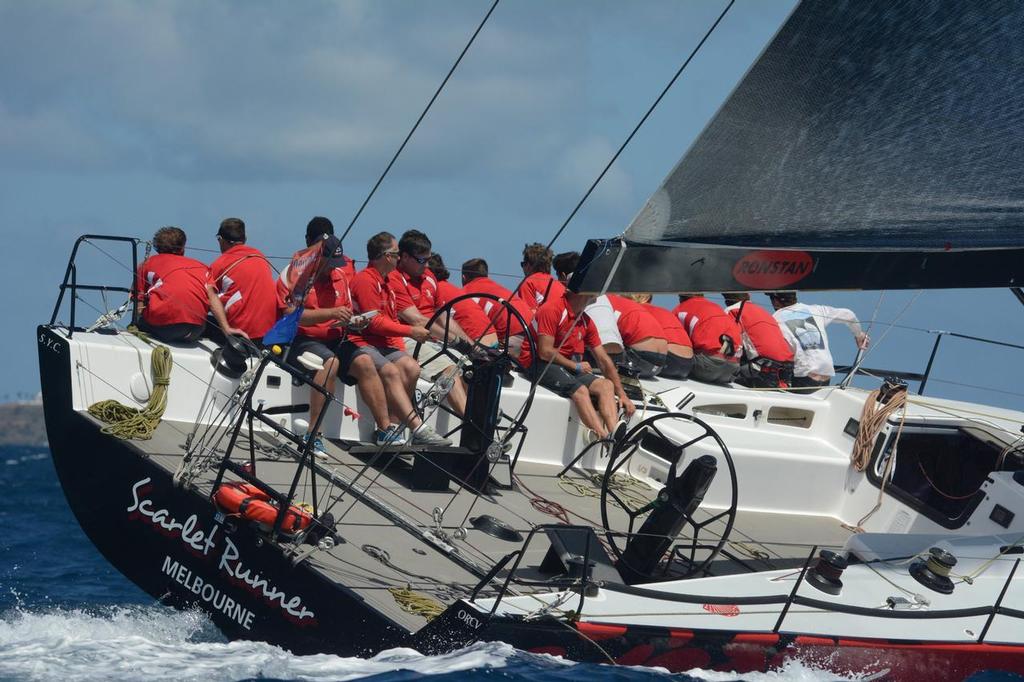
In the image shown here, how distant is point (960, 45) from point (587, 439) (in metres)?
3.56

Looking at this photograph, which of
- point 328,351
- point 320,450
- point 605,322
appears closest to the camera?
point 320,450

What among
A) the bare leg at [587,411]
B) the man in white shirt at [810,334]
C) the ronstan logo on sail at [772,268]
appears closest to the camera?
the ronstan logo on sail at [772,268]

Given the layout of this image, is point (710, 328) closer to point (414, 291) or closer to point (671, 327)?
point (671, 327)

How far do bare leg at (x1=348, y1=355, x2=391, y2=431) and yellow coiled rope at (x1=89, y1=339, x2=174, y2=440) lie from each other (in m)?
1.15

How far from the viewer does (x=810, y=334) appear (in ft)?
35.1

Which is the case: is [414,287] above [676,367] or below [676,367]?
below

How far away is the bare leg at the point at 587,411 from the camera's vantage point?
8367 mm

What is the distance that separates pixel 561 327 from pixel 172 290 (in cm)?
257

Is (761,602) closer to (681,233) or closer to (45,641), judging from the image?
(681,233)

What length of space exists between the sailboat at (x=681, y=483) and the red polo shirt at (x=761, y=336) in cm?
263

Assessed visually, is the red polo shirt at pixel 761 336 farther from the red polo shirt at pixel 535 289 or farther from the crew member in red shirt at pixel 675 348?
the red polo shirt at pixel 535 289

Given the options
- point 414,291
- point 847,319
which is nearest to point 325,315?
point 414,291

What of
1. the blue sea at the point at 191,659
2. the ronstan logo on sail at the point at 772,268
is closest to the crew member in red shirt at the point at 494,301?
the ronstan logo on sail at the point at 772,268

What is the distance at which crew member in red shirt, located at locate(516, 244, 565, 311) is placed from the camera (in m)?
9.11
